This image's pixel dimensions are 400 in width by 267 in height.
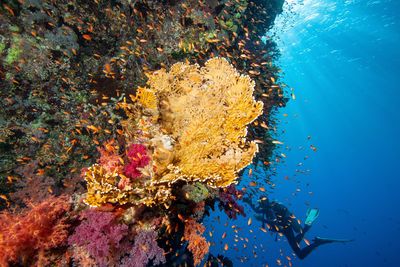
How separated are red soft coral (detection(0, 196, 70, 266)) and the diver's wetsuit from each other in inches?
398

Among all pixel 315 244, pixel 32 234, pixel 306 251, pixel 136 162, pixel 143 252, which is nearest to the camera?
pixel 32 234

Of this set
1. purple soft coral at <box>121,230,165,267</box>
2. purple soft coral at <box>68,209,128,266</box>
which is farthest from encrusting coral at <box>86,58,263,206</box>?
purple soft coral at <box>121,230,165,267</box>

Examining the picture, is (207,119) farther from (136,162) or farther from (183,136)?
(136,162)

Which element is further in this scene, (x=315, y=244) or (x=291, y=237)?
(x=291, y=237)

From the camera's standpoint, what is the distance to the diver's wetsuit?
40.9ft

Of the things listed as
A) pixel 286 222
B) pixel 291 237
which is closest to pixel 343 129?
pixel 291 237

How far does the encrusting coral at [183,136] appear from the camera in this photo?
3727mm

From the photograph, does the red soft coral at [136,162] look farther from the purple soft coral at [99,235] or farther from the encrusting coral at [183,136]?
the purple soft coral at [99,235]

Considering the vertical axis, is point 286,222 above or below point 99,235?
below

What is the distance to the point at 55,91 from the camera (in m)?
5.67

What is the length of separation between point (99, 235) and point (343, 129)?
507ft

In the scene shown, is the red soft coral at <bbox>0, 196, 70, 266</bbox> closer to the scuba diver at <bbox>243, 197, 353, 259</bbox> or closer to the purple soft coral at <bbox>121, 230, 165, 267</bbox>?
the purple soft coral at <bbox>121, 230, 165, 267</bbox>

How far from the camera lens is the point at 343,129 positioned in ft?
452

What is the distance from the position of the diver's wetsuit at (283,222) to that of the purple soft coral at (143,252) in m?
9.18
